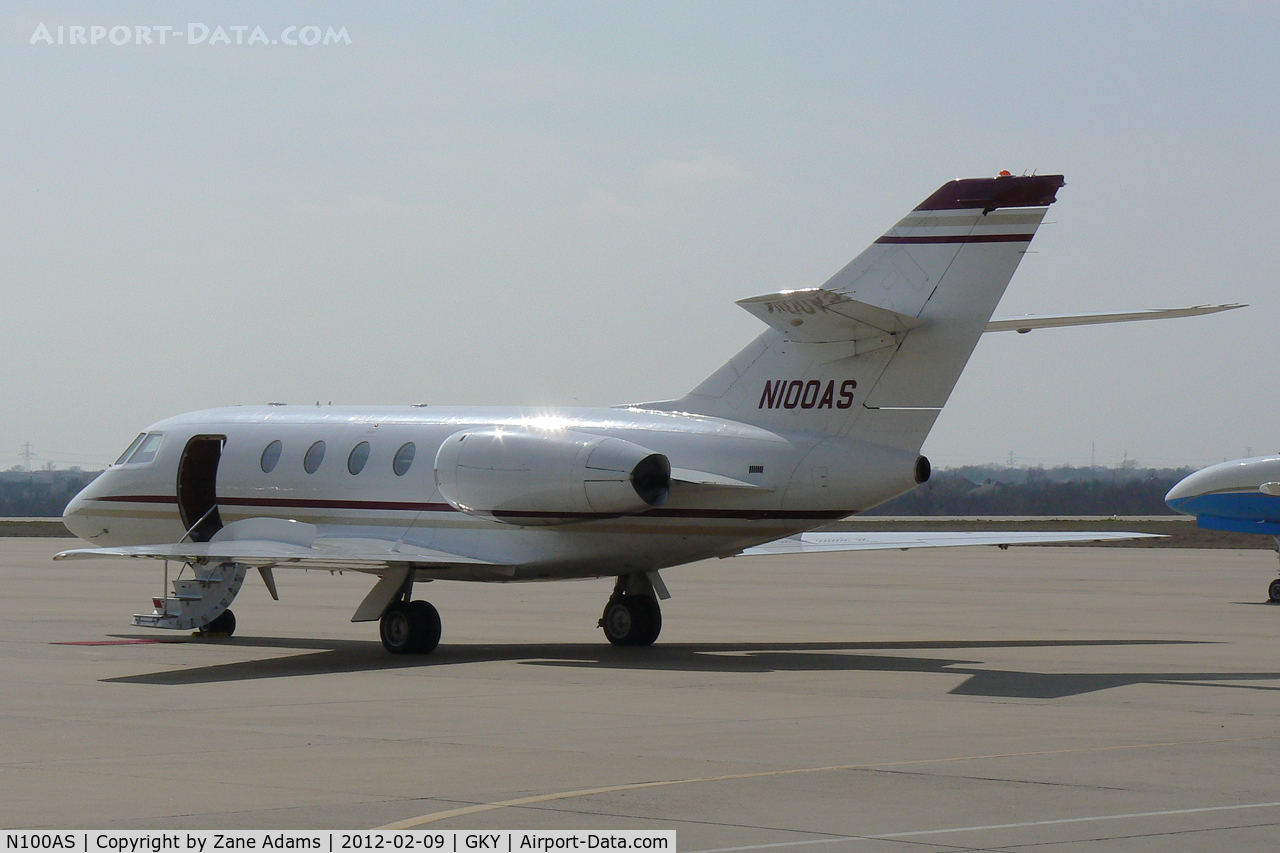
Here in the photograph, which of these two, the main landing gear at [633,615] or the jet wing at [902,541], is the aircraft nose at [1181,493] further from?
the main landing gear at [633,615]

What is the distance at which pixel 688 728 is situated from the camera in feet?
45.5

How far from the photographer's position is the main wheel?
885 inches

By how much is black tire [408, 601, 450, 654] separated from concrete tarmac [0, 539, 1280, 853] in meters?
0.40

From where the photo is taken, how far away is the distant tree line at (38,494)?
129163 millimetres

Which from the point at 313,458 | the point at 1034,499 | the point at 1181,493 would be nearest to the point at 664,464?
the point at 313,458

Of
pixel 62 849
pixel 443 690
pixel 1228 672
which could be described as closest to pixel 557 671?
pixel 443 690

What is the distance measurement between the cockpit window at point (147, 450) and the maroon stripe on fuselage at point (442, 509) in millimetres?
584

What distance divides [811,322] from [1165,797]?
10.6 meters

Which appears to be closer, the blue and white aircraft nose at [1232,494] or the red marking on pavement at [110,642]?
the red marking on pavement at [110,642]

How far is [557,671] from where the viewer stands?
19016 mm

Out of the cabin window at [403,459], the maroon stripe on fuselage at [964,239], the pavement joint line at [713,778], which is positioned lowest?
the pavement joint line at [713,778]

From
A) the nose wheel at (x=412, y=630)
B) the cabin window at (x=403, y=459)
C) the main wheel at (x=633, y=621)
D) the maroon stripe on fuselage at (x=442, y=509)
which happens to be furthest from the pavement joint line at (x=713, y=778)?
the cabin window at (x=403, y=459)

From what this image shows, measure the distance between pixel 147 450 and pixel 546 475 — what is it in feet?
28.0

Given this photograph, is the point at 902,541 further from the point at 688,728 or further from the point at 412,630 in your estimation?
the point at 688,728
